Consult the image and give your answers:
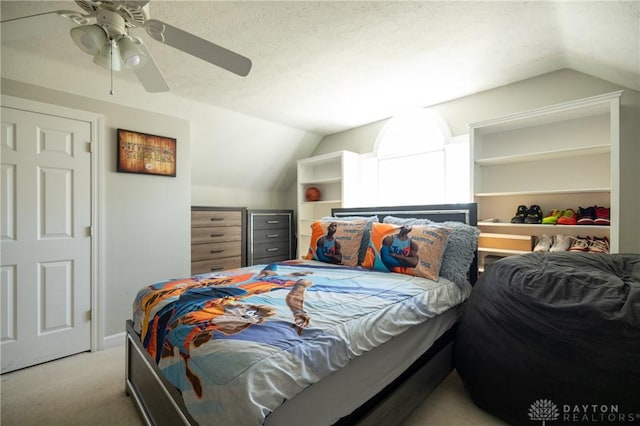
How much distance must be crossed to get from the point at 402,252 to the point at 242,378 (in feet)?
4.99

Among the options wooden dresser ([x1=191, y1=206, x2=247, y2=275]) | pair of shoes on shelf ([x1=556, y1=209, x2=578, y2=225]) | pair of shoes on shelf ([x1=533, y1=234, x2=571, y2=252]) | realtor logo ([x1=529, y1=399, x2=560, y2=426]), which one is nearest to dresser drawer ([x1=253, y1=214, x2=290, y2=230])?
wooden dresser ([x1=191, y1=206, x2=247, y2=275])

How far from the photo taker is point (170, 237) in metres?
2.98

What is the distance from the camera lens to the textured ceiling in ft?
5.74

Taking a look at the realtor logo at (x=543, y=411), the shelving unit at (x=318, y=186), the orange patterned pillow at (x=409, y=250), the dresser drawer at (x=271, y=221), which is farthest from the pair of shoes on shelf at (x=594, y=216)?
the dresser drawer at (x=271, y=221)

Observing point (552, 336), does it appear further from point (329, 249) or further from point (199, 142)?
point (199, 142)

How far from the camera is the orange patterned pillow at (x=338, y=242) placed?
A: 8.01ft

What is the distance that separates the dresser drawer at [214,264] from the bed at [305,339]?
1.70 meters

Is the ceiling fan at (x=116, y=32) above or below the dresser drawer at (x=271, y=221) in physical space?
above

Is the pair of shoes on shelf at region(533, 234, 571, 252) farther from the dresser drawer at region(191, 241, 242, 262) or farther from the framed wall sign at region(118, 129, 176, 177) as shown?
the framed wall sign at region(118, 129, 176, 177)

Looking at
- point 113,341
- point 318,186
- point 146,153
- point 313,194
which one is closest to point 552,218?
point 313,194

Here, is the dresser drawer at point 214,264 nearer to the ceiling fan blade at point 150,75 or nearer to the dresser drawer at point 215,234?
the dresser drawer at point 215,234

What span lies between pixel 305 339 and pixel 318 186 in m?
3.69

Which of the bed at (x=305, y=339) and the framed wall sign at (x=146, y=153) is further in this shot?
the framed wall sign at (x=146, y=153)

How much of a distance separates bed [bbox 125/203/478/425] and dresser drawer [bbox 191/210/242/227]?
1730mm
